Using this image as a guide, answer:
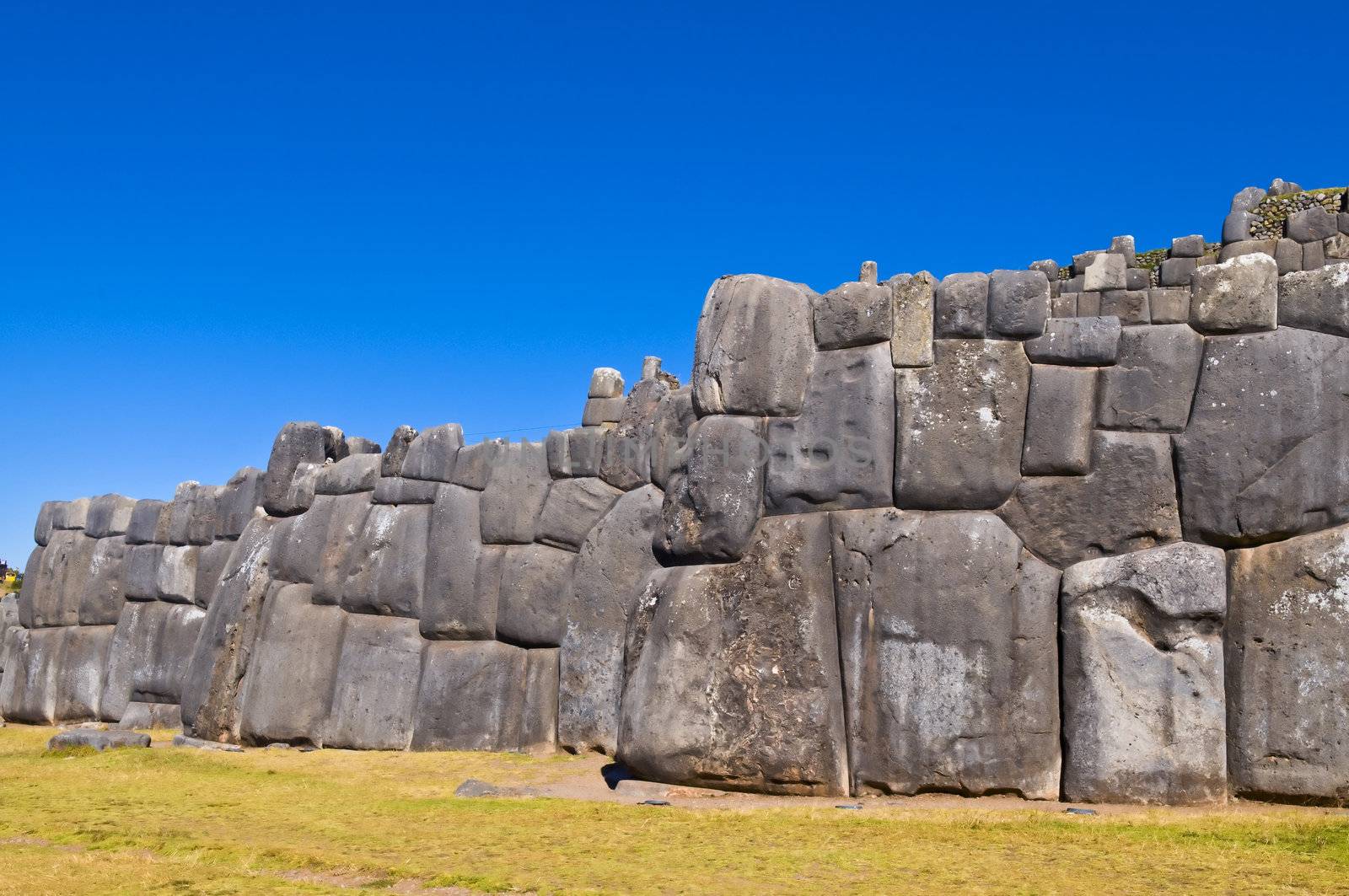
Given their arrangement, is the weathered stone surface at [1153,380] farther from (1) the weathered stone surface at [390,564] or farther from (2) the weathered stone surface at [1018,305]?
(1) the weathered stone surface at [390,564]

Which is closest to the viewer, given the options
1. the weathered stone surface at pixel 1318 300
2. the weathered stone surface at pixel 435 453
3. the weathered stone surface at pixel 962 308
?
the weathered stone surface at pixel 1318 300

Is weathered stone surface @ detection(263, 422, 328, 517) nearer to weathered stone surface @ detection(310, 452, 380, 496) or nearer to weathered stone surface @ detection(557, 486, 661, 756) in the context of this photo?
weathered stone surface @ detection(310, 452, 380, 496)

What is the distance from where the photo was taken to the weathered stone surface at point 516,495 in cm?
1512

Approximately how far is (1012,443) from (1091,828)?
9.80 feet

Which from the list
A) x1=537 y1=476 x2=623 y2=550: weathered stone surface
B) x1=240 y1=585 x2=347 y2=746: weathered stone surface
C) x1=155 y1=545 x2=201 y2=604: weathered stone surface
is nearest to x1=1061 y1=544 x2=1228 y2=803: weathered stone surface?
x1=537 y1=476 x2=623 y2=550: weathered stone surface

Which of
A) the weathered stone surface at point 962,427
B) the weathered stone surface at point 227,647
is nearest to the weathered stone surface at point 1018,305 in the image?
the weathered stone surface at point 962,427

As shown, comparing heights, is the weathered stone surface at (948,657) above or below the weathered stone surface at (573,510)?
below

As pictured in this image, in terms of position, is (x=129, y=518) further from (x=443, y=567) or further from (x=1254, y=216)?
(x=1254, y=216)

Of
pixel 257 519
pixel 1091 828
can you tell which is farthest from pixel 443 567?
pixel 1091 828

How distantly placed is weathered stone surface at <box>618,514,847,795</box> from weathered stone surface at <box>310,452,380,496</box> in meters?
6.87

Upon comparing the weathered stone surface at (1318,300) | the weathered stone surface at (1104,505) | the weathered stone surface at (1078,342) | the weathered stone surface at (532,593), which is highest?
the weathered stone surface at (1318,300)

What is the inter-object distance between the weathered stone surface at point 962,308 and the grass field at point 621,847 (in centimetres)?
368

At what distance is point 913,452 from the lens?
10367 millimetres

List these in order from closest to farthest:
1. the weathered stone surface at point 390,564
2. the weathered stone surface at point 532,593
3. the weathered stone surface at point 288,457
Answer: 1. the weathered stone surface at point 532,593
2. the weathered stone surface at point 390,564
3. the weathered stone surface at point 288,457
